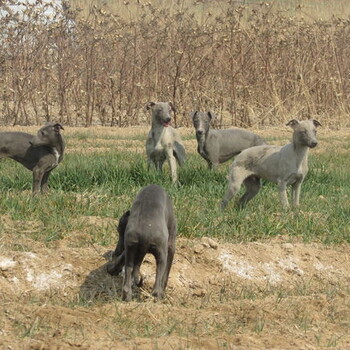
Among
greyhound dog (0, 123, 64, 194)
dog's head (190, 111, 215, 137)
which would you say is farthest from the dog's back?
dog's head (190, 111, 215, 137)

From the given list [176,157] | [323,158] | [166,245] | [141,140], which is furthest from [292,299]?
[141,140]

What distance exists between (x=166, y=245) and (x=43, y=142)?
4.25 metres

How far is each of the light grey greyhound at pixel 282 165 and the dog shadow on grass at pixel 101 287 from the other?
117 inches

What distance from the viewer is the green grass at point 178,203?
7.75 metres

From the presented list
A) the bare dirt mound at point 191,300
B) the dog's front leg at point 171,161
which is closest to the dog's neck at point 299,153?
the bare dirt mound at point 191,300

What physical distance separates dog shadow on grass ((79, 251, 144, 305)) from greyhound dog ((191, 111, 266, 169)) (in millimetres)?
6217

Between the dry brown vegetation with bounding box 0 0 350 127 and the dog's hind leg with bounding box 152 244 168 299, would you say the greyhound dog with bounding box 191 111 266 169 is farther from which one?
the dog's hind leg with bounding box 152 244 168 299

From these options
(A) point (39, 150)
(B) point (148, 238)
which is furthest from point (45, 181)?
(B) point (148, 238)

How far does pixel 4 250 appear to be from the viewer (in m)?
6.71

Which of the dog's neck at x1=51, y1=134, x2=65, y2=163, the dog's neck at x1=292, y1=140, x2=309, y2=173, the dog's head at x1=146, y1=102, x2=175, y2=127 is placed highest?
the dog's head at x1=146, y1=102, x2=175, y2=127

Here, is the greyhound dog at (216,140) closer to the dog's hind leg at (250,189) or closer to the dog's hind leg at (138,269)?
the dog's hind leg at (250,189)

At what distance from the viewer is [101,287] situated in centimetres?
647

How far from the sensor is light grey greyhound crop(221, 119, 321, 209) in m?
9.34

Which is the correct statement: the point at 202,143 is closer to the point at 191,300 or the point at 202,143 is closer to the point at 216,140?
the point at 216,140
